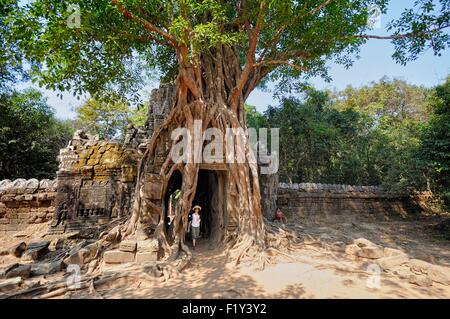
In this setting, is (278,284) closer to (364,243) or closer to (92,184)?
(364,243)

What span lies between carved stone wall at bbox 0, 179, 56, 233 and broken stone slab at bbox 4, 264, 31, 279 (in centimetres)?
411

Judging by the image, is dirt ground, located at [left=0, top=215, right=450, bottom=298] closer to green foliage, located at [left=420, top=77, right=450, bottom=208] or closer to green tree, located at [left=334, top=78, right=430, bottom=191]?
green foliage, located at [left=420, top=77, right=450, bottom=208]

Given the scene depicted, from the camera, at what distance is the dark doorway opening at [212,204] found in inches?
246

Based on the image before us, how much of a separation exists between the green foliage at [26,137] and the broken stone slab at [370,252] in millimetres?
14759

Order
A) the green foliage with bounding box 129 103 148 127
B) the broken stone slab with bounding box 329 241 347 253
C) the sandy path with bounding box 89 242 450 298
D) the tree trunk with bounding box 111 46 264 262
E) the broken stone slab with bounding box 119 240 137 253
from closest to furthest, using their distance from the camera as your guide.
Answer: the sandy path with bounding box 89 242 450 298, the broken stone slab with bounding box 119 240 137 253, the tree trunk with bounding box 111 46 264 262, the broken stone slab with bounding box 329 241 347 253, the green foliage with bounding box 129 103 148 127

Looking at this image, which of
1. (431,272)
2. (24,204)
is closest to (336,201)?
(431,272)

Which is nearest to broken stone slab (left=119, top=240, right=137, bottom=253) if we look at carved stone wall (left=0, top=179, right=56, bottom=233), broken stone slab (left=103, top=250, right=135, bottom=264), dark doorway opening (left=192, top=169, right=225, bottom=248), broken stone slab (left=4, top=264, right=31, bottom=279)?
broken stone slab (left=103, top=250, right=135, bottom=264)

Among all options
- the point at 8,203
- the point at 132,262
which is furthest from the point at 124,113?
the point at 132,262

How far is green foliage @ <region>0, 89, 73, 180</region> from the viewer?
12141mm

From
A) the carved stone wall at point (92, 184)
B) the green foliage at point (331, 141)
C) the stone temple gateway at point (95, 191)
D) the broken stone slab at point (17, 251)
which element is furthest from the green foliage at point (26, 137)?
the green foliage at point (331, 141)

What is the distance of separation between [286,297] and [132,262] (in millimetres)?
2999

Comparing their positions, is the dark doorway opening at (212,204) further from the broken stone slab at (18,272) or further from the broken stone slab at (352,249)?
the broken stone slab at (18,272)

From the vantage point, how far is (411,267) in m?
4.16

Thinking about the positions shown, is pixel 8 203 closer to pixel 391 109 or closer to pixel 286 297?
pixel 286 297
